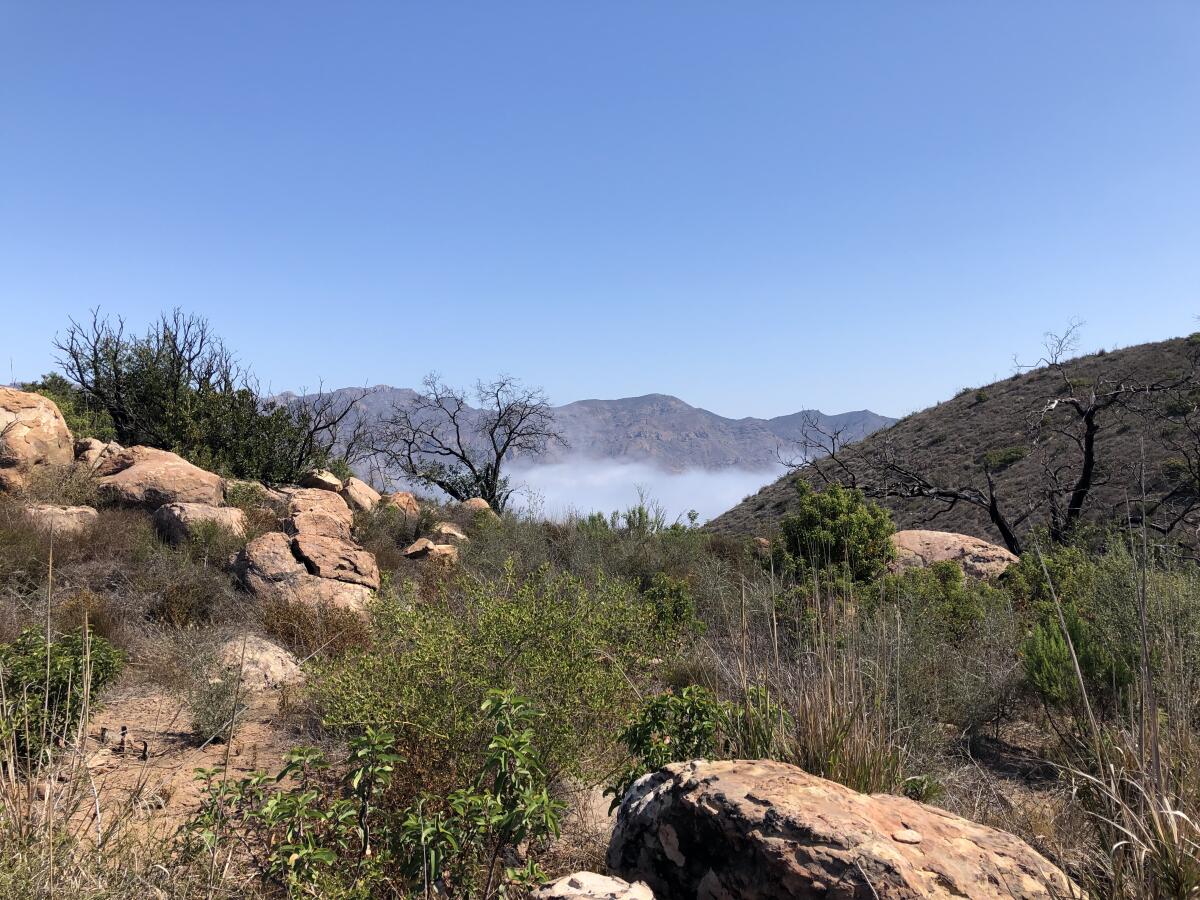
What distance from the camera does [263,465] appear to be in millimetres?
14891

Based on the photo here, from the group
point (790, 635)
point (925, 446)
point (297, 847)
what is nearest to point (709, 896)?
point (297, 847)

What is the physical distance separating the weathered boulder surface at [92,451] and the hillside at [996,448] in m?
14.5

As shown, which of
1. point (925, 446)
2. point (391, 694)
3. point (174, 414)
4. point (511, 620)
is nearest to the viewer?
point (391, 694)

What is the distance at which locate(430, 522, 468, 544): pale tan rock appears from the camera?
1272 centimetres

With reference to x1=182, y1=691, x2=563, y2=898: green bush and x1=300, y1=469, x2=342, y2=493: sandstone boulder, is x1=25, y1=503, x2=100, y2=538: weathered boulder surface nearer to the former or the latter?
x1=300, y1=469, x2=342, y2=493: sandstone boulder

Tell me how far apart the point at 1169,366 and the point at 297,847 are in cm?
3549

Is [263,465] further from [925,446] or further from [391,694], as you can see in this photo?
[925,446]

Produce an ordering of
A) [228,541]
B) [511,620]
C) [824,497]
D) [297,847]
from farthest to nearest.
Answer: [824,497] → [228,541] → [511,620] → [297,847]

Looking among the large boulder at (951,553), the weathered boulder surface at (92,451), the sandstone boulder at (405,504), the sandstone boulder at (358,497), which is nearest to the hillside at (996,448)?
the large boulder at (951,553)

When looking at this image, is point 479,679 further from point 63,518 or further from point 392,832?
point 63,518

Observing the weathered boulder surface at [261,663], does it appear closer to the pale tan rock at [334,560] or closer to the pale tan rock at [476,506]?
the pale tan rock at [334,560]

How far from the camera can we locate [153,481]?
10586 millimetres

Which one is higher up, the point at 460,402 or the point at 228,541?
the point at 460,402

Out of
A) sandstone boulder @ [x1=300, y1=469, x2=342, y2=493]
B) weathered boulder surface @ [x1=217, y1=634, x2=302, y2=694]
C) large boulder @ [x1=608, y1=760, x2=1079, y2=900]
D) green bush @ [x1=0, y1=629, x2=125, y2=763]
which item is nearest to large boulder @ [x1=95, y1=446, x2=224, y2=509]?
sandstone boulder @ [x1=300, y1=469, x2=342, y2=493]
